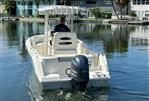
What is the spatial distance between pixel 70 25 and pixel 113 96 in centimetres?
622

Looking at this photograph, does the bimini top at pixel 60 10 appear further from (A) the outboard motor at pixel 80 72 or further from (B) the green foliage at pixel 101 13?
(B) the green foliage at pixel 101 13

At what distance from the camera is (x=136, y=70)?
1920cm

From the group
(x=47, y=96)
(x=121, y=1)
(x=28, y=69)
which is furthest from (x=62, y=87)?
(x=121, y=1)

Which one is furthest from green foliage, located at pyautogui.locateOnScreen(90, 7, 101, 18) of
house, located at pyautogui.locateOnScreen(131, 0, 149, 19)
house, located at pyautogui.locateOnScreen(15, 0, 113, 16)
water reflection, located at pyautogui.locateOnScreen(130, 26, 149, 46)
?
water reflection, located at pyautogui.locateOnScreen(130, 26, 149, 46)

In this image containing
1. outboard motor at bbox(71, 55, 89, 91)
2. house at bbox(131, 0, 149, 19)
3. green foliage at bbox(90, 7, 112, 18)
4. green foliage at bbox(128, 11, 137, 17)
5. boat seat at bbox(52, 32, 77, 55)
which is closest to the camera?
outboard motor at bbox(71, 55, 89, 91)

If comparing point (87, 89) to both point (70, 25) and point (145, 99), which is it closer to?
point (145, 99)

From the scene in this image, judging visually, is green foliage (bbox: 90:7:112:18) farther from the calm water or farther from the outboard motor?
the outboard motor

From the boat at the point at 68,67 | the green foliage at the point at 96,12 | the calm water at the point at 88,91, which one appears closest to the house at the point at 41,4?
the green foliage at the point at 96,12

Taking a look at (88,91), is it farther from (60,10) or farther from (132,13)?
(132,13)

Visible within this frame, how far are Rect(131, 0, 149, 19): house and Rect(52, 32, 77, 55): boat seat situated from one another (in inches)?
2955

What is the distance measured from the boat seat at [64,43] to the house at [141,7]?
7506 centimetres

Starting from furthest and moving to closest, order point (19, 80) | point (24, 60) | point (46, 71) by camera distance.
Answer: point (24, 60)
point (19, 80)
point (46, 71)

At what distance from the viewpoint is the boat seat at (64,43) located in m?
16.7

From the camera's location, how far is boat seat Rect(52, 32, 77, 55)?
54.6 ft
